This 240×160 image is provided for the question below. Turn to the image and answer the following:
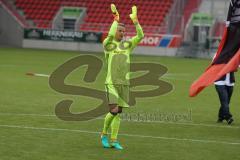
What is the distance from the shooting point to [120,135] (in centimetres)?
1378

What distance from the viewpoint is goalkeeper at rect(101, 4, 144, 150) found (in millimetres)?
12312

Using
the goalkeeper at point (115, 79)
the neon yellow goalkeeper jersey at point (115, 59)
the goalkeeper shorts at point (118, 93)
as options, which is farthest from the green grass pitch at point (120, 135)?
the neon yellow goalkeeper jersey at point (115, 59)

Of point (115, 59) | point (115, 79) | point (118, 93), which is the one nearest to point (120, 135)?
point (118, 93)

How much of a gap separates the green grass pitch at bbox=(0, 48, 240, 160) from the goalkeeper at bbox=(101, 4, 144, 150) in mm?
373

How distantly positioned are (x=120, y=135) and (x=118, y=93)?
1.59 m

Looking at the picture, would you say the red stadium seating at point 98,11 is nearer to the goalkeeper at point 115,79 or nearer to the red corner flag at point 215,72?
the goalkeeper at point 115,79

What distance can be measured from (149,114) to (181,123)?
154 cm

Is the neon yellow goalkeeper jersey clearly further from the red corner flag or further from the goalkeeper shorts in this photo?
the red corner flag

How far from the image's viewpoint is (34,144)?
12383 mm

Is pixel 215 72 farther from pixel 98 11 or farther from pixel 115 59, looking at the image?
pixel 98 11

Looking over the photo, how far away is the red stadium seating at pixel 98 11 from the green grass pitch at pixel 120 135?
27.2 meters

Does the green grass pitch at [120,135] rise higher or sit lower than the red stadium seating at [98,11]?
higher

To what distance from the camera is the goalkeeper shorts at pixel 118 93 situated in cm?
1238

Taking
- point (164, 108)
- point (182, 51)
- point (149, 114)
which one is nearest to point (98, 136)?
point (149, 114)
